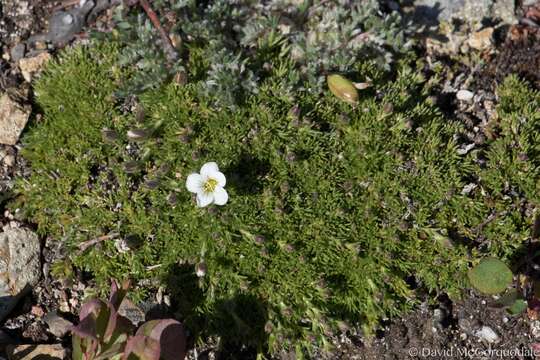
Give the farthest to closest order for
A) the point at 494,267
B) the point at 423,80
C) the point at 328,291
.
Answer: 1. the point at 423,80
2. the point at 328,291
3. the point at 494,267

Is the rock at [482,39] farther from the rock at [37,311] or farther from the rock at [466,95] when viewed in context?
the rock at [37,311]

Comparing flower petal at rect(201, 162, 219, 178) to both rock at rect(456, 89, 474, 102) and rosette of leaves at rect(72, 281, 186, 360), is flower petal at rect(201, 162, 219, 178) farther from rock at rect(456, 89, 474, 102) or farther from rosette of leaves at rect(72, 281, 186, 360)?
rock at rect(456, 89, 474, 102)

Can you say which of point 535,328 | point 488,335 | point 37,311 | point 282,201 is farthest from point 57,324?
point 535,328

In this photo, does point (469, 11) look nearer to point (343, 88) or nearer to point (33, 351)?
point (343, 88)

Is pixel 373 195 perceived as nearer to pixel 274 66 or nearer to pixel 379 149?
pixel 379 149

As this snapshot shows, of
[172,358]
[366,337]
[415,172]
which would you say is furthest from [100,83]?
[366,337]

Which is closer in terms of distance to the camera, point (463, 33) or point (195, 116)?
point (195, 116)

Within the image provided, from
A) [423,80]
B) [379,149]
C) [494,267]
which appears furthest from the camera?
[423,80]
